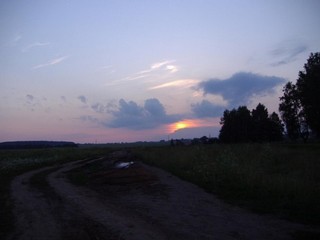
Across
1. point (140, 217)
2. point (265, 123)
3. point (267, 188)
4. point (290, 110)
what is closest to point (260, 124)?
point (265, 123)

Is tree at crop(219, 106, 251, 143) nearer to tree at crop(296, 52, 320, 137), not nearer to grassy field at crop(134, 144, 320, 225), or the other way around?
tree at crop(296, 52, 320, 137)

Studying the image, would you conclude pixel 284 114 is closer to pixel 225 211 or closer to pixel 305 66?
pixel 305 66

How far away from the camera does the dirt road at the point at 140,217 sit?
8.90 metres

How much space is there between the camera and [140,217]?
10.9 metres

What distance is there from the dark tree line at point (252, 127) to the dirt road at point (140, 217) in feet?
257

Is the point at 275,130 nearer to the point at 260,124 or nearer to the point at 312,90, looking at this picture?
the point at 260,124

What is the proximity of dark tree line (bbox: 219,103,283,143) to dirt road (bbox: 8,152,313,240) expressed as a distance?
7839cm

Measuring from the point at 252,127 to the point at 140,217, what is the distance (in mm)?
87678

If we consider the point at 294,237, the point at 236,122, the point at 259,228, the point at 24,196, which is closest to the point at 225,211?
the point at 259,228

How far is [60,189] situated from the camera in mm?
18969

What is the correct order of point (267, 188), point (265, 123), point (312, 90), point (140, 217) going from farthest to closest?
1. point (265, 123)
2. point (312, 90)
3. point (267, 188)
4. point (140, 217)

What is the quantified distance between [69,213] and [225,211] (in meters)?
4.69

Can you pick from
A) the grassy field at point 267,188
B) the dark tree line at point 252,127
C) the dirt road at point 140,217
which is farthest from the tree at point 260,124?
the dirt road at point 140,217

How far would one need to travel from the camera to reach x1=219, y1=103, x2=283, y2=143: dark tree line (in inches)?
3691
